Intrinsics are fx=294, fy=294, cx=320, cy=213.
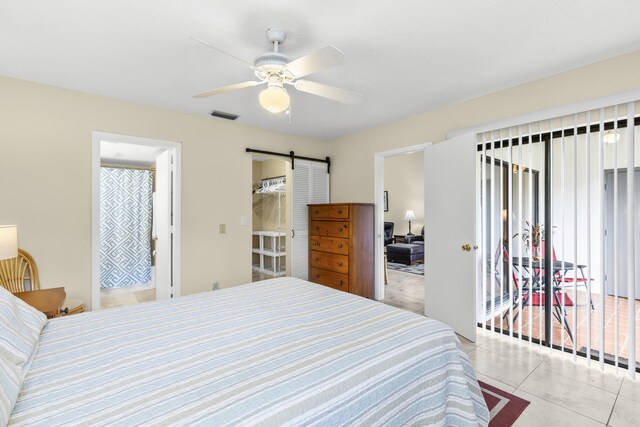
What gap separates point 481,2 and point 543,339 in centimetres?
292

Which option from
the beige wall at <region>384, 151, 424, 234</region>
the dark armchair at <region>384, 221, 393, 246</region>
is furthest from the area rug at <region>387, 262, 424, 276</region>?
the beige wall at <region>384, 151, 424, 234</region>

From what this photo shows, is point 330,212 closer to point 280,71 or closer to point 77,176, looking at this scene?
point 280,71

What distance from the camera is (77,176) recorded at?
292cm

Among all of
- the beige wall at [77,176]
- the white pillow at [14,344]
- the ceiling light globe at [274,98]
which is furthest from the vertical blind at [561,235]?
the white pillow at [14,344]

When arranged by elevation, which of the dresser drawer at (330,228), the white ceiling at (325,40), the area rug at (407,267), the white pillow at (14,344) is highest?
the white ceiling at (325,40)

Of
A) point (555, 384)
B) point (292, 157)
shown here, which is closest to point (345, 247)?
point (292, 157)

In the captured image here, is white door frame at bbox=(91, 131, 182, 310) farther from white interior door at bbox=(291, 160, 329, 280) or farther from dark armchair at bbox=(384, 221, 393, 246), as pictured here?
dark armchair at bbox=(384, 221, 393, 246)

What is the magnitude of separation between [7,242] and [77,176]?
97cm

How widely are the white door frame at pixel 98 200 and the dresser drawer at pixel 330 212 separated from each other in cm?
187

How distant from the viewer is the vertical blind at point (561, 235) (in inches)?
89.4

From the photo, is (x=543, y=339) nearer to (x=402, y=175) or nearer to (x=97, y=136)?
(x=97, y=136)

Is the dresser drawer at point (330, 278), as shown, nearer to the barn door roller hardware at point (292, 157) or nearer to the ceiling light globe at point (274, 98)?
the barn door roller hardware at point (292, 157)

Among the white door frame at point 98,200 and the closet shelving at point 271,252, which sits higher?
the white door frame at point 98,200

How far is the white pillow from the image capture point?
0.90m
